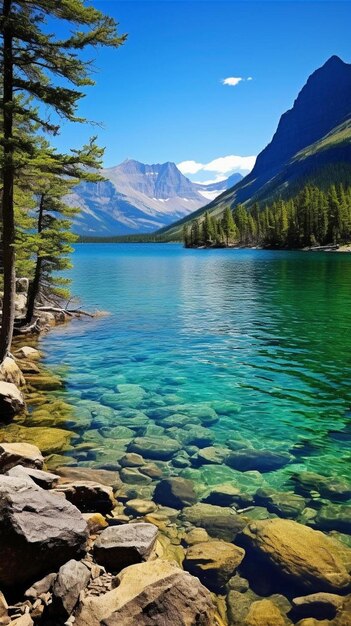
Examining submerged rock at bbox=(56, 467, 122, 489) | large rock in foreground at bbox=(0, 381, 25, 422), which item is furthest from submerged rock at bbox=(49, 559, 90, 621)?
large rock in foreground at bbox=(0, 381, 25, 422)

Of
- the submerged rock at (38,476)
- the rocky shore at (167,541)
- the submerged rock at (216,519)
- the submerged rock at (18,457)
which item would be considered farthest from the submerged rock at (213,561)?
the submerged rock at (18,457)

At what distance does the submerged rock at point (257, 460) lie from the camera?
12.8 m

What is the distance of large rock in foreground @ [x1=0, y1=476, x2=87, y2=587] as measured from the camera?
754 centimetres

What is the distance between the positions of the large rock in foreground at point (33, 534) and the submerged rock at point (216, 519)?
3020mm

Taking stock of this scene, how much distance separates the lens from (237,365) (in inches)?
969

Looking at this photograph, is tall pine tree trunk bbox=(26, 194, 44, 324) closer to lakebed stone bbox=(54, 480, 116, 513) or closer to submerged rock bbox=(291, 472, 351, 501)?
lakebed stone bbox=(54, 480, 116, 513)

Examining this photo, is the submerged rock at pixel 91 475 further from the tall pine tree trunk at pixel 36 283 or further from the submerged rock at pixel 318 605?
the tall pine tree trunk at pixel 36 283

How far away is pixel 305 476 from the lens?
12258mm

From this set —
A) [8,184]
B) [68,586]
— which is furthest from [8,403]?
[68,586]

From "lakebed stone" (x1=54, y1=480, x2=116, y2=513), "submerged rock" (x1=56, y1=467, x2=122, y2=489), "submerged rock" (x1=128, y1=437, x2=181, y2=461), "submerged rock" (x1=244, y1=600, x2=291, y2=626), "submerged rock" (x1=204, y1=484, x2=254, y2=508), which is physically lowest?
"submerged rock" (x1=244, y1=600, x2=291, y2=626)

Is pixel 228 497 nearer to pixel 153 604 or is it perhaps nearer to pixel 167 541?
pixel 167 541

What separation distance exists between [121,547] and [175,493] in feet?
11.1

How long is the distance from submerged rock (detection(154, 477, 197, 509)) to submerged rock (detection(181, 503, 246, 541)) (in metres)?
0.30

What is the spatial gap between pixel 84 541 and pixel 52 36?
59.7 ft
